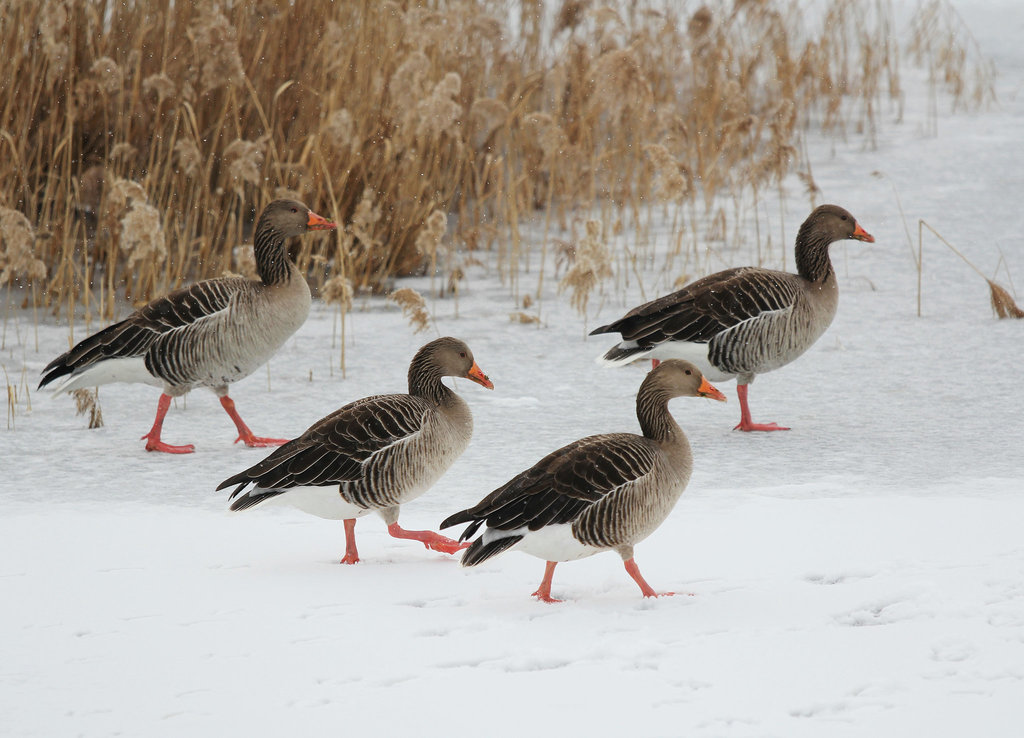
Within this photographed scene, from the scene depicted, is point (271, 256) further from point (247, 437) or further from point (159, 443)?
Answer: point (159, 443)

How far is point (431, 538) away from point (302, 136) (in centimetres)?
566

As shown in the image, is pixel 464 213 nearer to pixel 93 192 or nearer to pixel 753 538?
pixel 93 192

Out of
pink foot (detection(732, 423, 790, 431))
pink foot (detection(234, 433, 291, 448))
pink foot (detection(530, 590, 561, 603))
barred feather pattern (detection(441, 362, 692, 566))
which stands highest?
barred feather pattern (detection(441, 362, 692, 566))

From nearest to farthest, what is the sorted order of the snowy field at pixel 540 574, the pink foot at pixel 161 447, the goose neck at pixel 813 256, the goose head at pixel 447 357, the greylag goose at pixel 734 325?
the snowy field at pixel 540 574 < the goose head at pixel 447 357 < the pink foot at pixel 161 447 < the greylag goose at pixel 734 325 < the goose neck at pixel 813 256

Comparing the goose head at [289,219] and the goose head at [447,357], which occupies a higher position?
the goose head at [289,219]

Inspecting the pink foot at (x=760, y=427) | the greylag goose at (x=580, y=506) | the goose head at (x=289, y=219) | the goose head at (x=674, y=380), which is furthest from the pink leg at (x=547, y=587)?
the goose head at (x=289, y=219)

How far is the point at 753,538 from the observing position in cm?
487

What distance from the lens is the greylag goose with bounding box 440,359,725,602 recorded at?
13.5ft

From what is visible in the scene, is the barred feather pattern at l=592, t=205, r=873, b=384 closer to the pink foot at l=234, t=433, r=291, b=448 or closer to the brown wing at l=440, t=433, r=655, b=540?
the pink foot at l=234, t=433, r=291, b=448

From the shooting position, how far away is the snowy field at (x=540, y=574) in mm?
3455

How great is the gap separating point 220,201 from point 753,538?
22.0 feet

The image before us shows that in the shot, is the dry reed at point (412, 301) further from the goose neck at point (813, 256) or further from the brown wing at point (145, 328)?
the goose neck at point (813, 256)

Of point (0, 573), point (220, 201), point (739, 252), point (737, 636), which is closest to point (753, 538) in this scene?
point (737, 636)

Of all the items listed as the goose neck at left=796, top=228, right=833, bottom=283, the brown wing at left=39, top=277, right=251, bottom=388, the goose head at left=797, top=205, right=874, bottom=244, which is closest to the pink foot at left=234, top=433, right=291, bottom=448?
the brown wing at left=39, top=277, right=251, bottom=388
